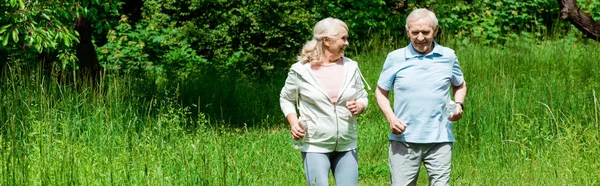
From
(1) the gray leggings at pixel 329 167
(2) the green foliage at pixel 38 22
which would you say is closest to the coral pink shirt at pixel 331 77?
(1) the gray leggings at pixel 329 167

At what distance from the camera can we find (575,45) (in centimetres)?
1320

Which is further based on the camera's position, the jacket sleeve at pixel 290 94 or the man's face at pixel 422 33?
the jacket sleeve at pixel 290 94

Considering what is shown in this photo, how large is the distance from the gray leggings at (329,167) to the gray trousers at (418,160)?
29 centimetres

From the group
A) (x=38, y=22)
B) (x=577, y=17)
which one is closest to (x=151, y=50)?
(x=38, y=22)

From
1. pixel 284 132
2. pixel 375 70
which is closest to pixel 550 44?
pixel 375 70

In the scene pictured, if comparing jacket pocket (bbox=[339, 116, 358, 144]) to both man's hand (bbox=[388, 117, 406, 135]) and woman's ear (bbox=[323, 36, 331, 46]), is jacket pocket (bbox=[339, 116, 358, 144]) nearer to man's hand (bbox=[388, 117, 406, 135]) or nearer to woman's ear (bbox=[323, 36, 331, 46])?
man's hand (bbox=[388, 117, 406, 135])

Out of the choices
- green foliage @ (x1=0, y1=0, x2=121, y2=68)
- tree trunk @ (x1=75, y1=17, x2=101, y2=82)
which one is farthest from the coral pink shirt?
tree trunk @ (x1=75, y1=17, x2=101, y2=82)

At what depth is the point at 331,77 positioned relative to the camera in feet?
15.5

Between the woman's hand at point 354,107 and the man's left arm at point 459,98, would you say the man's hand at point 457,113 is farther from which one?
the woman's hand at point 354,107

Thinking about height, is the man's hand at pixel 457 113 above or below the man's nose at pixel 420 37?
below

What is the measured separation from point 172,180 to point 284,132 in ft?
10.5

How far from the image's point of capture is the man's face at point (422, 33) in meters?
4.71

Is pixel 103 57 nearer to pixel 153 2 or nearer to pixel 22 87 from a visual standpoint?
pixel 153 2

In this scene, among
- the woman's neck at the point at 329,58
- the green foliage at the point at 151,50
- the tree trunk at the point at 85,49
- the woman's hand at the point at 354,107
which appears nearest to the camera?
the woman's hand at the point at 354,107
